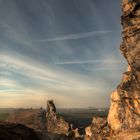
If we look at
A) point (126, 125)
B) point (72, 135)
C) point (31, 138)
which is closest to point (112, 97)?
point (126, 125)

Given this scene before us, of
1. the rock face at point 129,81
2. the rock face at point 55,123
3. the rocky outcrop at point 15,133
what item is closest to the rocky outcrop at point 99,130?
the rock face at point 129,81

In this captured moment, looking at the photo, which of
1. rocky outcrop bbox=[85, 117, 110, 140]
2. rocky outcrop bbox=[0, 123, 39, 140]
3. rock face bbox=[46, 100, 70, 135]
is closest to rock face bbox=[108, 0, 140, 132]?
rocky outcrop bbox=[85, 117, 110, 140]

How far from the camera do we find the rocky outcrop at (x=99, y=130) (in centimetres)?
8412

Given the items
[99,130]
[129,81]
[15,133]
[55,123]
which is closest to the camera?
[129,81]

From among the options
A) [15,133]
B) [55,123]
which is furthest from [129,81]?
[55,123]

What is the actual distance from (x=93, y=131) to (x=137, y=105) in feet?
96.2

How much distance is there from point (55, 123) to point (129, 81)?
9769 centimetres

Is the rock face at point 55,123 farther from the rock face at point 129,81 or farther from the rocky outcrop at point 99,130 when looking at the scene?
the rock face at point 129,81

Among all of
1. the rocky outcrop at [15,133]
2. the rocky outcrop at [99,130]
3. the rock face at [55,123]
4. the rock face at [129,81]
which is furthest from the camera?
the rock face at [55,123]

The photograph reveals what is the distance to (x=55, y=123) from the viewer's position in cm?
16425

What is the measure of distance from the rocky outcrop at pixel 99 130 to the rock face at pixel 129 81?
6.52 meters

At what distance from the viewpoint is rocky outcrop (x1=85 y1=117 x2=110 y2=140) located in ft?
276

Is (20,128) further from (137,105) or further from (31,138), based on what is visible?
(137,105)

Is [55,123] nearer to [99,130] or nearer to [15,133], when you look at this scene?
[99,130]
